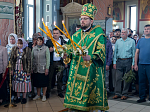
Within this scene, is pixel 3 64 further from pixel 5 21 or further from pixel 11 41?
pixel 5 21

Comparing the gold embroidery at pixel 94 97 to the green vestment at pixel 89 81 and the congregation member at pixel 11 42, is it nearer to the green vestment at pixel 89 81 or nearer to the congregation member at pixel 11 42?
the green vestment at pixel 89 81

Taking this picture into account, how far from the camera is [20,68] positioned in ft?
16.4

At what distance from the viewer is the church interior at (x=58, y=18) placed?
4867 mm

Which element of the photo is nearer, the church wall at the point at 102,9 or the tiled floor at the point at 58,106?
the tiled floor at the point at 58,106

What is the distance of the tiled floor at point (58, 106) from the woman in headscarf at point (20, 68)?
0.32 meters

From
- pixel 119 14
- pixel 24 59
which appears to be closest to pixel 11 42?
pixel 24 59

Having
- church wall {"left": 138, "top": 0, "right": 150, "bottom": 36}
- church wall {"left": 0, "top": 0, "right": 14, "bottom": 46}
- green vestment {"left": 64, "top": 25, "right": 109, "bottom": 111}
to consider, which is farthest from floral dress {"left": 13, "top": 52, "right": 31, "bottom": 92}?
church wall {"left": 138, "top": 0, "right": 150, "bottom": 36}

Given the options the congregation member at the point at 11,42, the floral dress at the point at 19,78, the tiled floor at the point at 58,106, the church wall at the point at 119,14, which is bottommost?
the tiled floor at the point at 58,106

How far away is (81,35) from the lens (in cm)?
322

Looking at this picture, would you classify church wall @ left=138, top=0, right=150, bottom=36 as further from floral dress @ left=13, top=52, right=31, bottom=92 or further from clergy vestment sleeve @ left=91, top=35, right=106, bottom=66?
clergy vestment sleeve @ left=91, top=35, right=106, bottom=66

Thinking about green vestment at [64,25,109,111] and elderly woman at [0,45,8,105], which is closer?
green vestment at [64,25,109,111]

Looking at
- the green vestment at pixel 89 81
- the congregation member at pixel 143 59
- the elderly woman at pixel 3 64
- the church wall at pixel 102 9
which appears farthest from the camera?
the church wall at pixel 102 9

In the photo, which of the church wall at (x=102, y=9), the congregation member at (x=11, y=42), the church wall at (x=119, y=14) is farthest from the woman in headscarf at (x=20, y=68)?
the church wall at (x=119, y=14)

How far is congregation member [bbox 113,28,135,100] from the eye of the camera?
5371 mm
